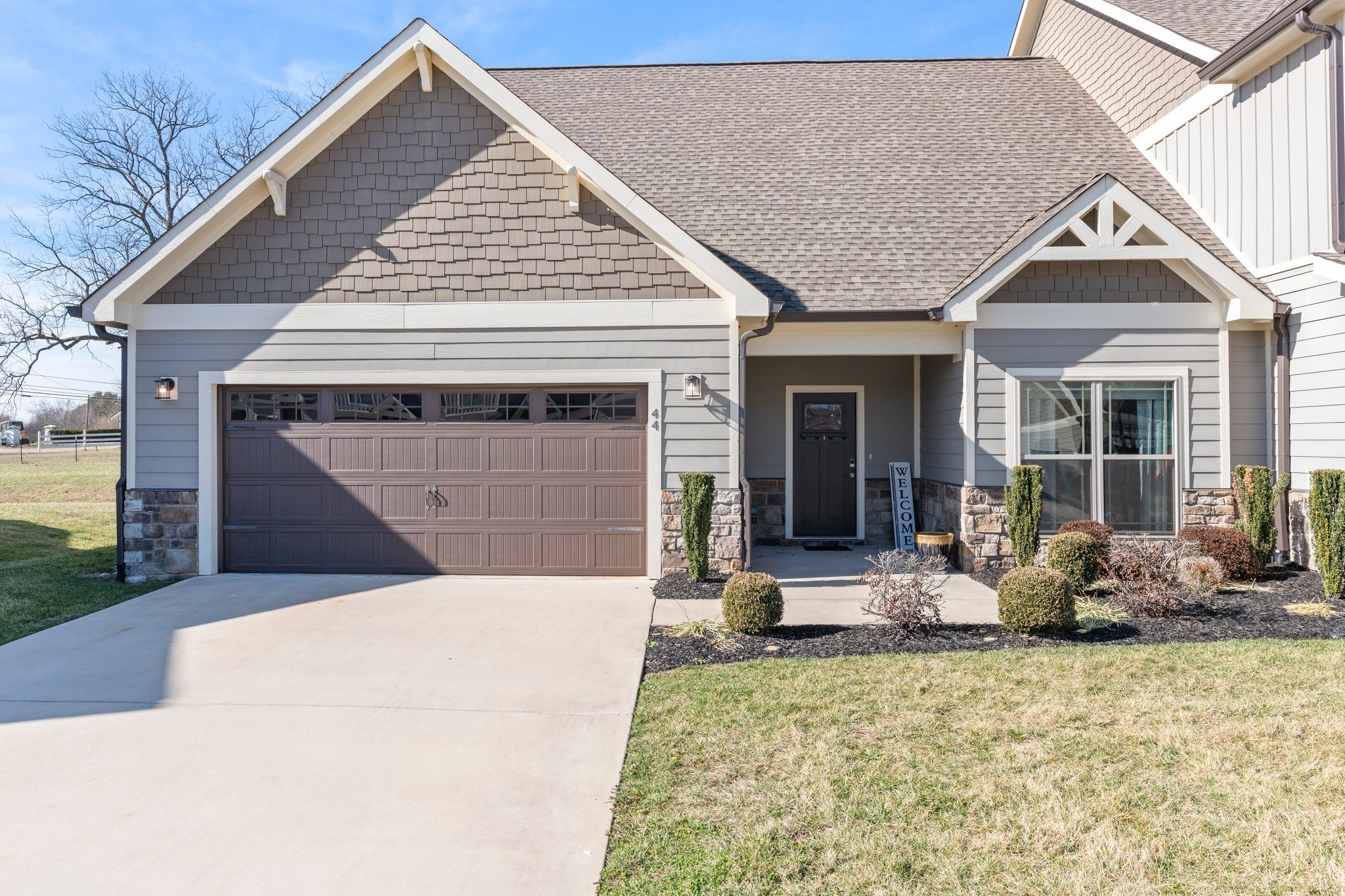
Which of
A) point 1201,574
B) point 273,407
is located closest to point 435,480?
point 273,407

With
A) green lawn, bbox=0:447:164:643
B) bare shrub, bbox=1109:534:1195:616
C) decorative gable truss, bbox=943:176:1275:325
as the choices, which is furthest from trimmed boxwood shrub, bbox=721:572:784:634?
green lawn, bbox=0:447:164:643

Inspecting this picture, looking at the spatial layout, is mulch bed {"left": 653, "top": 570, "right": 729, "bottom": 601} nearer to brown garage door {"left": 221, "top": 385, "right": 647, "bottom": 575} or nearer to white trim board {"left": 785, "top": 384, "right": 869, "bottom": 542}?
brown garage door {"left": 221, "top": 385, "right": 647, "bottom": 575}

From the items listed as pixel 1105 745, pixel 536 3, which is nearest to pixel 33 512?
pixel 536 3

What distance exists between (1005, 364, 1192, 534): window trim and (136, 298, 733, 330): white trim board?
382 centimetres

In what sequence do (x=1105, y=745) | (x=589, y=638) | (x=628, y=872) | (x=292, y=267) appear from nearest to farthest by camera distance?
(x=628, y=872) < (x=1105, y=745) < (x=589, y=638) < (x=292, y=267)

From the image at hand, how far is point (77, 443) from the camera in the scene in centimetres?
3269

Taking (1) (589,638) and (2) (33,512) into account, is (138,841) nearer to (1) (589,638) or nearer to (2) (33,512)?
(1) (589,638)

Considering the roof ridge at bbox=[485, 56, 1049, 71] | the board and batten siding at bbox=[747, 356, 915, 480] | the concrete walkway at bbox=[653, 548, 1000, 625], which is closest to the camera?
the concrete walkway at bbox=[653, 548, 1000, 625]

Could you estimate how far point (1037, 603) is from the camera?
19.7 feet

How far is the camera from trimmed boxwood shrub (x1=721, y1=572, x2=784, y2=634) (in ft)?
20.2

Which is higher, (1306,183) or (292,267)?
(1306,183)

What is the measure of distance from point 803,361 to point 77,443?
34.0 metres

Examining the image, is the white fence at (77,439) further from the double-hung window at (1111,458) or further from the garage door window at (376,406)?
the double-hung window at (1111,458)

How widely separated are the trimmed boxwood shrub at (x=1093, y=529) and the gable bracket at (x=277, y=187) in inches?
340
